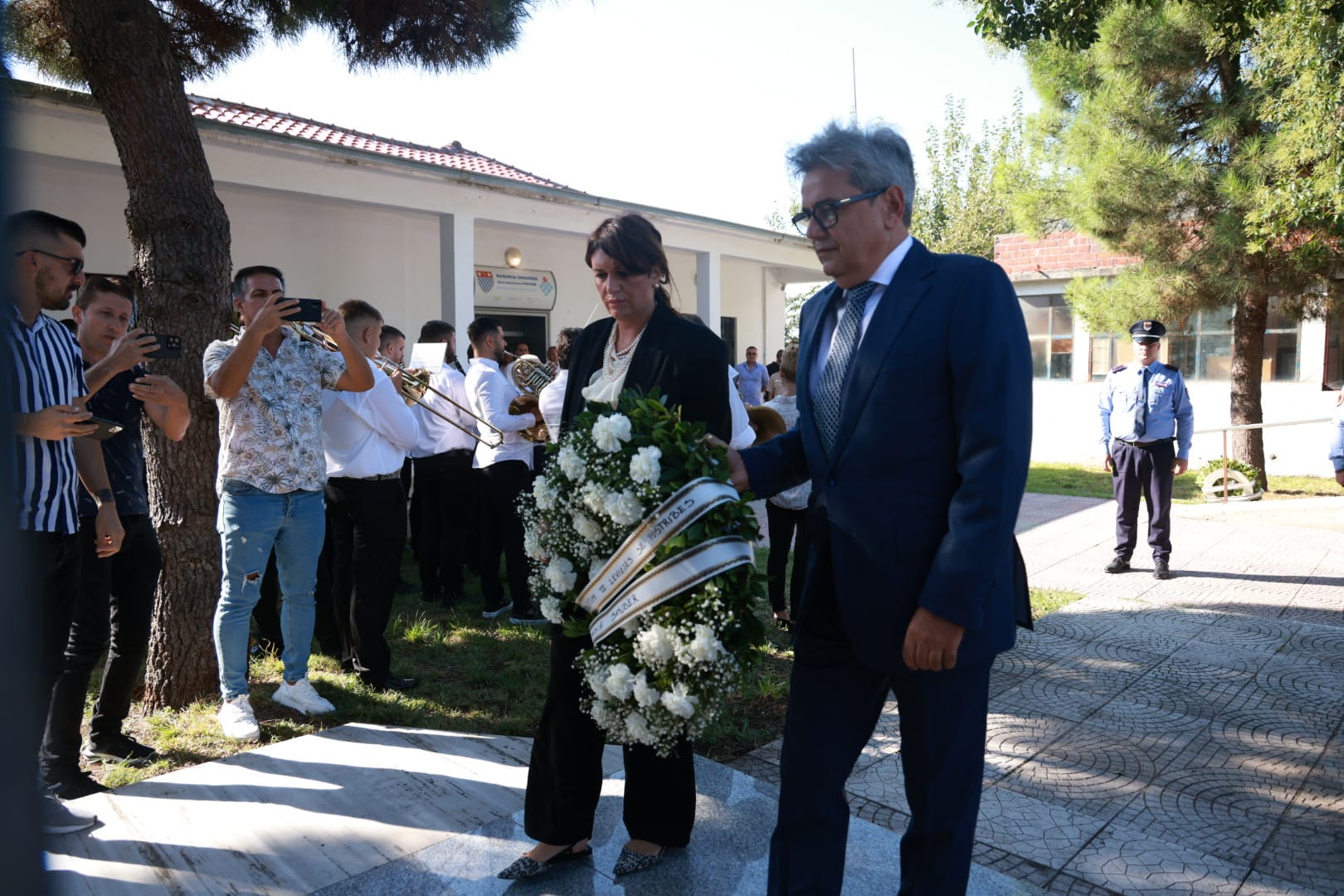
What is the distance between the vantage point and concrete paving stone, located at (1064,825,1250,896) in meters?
2.91

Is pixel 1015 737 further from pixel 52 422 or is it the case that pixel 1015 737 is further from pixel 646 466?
pixel 52 422

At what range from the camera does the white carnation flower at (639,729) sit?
2340 mm

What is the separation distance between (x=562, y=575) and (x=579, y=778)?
31.1 inches

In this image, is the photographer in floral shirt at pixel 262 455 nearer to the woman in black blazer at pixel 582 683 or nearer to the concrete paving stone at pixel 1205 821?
the woman in black blazer at pixel 582 683

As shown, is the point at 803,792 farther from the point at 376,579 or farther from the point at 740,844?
the point at 376,579

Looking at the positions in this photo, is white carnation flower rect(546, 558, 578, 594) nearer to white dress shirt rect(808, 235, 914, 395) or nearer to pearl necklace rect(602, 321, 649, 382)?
pearl necklace rect(602, 321, 649, 382)

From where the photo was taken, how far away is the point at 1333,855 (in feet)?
10.4

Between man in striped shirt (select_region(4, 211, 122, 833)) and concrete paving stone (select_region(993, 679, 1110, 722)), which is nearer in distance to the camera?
man in striped shirt (select_region(4, 211, 122, 833))

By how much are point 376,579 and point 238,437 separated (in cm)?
117

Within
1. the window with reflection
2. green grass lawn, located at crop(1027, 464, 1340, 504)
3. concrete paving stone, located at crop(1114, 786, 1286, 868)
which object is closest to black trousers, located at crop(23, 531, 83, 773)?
concrete paving stone, located at crop(1114, 786, 1286, 868)

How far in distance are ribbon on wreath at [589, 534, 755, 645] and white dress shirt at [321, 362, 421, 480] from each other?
300 centimetres

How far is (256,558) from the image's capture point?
13.6 ft

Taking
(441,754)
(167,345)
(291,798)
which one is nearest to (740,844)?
(441,754)

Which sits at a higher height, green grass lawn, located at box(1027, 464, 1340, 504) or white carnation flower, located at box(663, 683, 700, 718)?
white carnation flower, located at box(663, 683, 700, 718)
